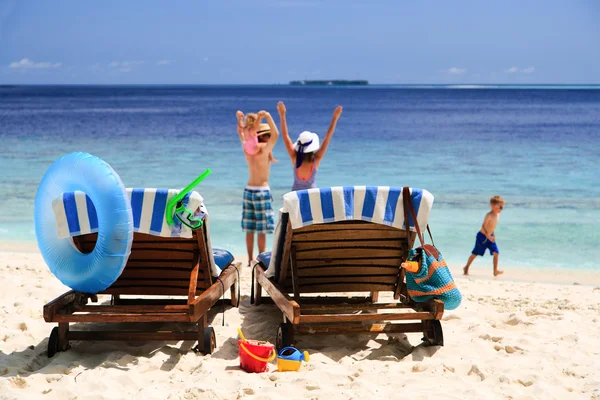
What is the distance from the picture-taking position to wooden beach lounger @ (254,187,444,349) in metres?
3.94

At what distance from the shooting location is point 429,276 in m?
3.92

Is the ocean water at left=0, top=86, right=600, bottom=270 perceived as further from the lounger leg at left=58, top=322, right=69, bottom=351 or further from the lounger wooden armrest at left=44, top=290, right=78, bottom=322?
the lounger leg at left=58, top=322, right=69, bottom=351

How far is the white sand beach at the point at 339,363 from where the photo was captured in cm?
338

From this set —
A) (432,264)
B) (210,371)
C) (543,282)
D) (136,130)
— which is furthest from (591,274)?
(136,130)

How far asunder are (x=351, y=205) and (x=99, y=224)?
1454 millimetres

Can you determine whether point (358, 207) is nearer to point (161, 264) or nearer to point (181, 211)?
point (181, 211)

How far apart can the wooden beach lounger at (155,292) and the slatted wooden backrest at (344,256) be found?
526 millimetres

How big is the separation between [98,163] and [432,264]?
2003 mm

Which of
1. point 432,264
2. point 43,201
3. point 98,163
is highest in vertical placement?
point 98,163

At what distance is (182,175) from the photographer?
1539cm

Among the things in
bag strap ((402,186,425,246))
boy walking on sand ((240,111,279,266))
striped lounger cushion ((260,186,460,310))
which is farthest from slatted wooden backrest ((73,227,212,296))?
boy walking on sand ((240,111,279,266))

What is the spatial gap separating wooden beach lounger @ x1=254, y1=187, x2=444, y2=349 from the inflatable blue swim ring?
964mm

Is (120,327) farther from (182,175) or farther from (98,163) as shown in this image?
(182,175)

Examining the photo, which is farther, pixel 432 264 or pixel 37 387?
pixel 432 264
